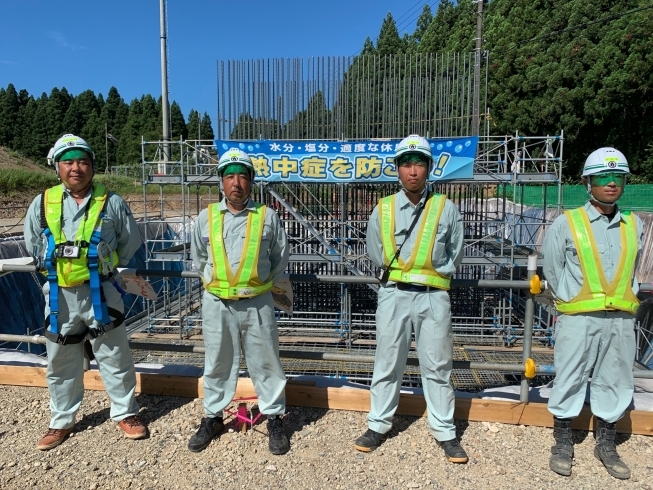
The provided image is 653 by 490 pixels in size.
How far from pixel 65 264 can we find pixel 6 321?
30.6 feet

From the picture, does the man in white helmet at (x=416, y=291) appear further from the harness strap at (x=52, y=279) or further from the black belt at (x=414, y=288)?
the harness strap at (x=52, y=279)

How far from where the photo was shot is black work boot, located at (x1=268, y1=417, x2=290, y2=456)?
305 centimetres

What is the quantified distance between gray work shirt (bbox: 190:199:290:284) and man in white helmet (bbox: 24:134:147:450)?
0.54m

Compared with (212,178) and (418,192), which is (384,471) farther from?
(212,178)

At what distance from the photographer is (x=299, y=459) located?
9.88 ft

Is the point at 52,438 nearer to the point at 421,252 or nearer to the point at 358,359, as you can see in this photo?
the point at 358,359

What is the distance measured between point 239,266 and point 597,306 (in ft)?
7.15

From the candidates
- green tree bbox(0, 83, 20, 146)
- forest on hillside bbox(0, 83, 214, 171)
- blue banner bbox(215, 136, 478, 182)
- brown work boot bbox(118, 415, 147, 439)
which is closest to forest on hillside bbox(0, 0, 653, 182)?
blue banner bbox(215, 136, 478, 182)

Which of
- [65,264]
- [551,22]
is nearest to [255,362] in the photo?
[65,264]

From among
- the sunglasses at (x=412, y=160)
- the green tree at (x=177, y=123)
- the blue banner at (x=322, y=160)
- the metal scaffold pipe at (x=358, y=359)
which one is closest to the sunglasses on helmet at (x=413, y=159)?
the sunglasses at (x=412, y=160)

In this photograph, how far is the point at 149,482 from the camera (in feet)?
9.21

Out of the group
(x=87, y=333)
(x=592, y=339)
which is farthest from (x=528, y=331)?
(x=87, y=333)

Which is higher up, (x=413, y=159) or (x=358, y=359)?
(x=413, y=159)

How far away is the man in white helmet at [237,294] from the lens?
3.02m
